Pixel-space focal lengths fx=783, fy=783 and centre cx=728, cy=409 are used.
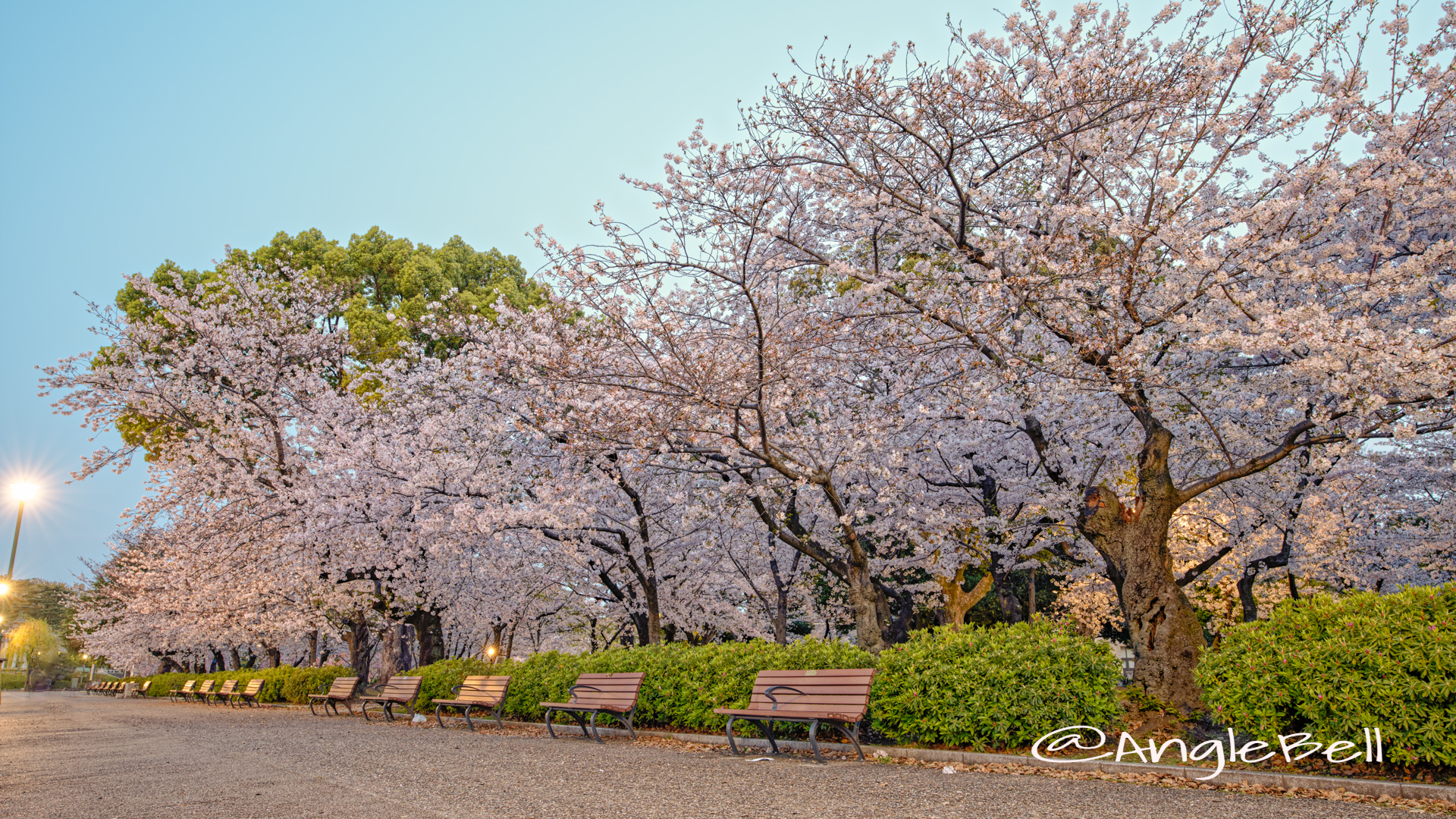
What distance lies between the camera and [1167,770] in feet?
18.8

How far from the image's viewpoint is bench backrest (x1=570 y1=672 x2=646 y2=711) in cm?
928

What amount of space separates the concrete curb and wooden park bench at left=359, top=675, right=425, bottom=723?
23.0 feet

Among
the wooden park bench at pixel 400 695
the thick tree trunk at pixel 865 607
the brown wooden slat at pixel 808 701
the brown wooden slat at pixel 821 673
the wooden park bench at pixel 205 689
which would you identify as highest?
the thick tree trunk at pixel 865 607

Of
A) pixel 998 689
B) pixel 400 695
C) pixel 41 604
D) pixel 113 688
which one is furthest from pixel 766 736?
pixel 41 604

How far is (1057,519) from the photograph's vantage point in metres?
11.1

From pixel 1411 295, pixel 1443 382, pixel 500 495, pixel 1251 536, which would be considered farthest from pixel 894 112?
pixel 1251 536

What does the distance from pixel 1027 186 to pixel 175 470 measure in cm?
1679

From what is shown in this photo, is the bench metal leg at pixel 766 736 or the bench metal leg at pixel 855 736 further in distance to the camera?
the bench metal leg at pixel 766 736

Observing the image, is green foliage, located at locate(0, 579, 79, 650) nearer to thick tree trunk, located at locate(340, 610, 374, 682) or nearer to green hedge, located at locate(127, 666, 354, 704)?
green hedge, located at locate(127, 666, 354, 704)

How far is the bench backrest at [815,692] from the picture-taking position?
6.99 meters

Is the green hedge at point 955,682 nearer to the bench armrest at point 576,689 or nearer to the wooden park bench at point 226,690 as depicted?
the bench armrest at point 576,689

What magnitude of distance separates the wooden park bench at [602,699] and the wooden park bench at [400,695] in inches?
172

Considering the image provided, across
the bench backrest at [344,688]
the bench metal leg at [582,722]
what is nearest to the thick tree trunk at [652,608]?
the bench metal leg at [582,722]

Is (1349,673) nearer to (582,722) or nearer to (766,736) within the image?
(766,736)
